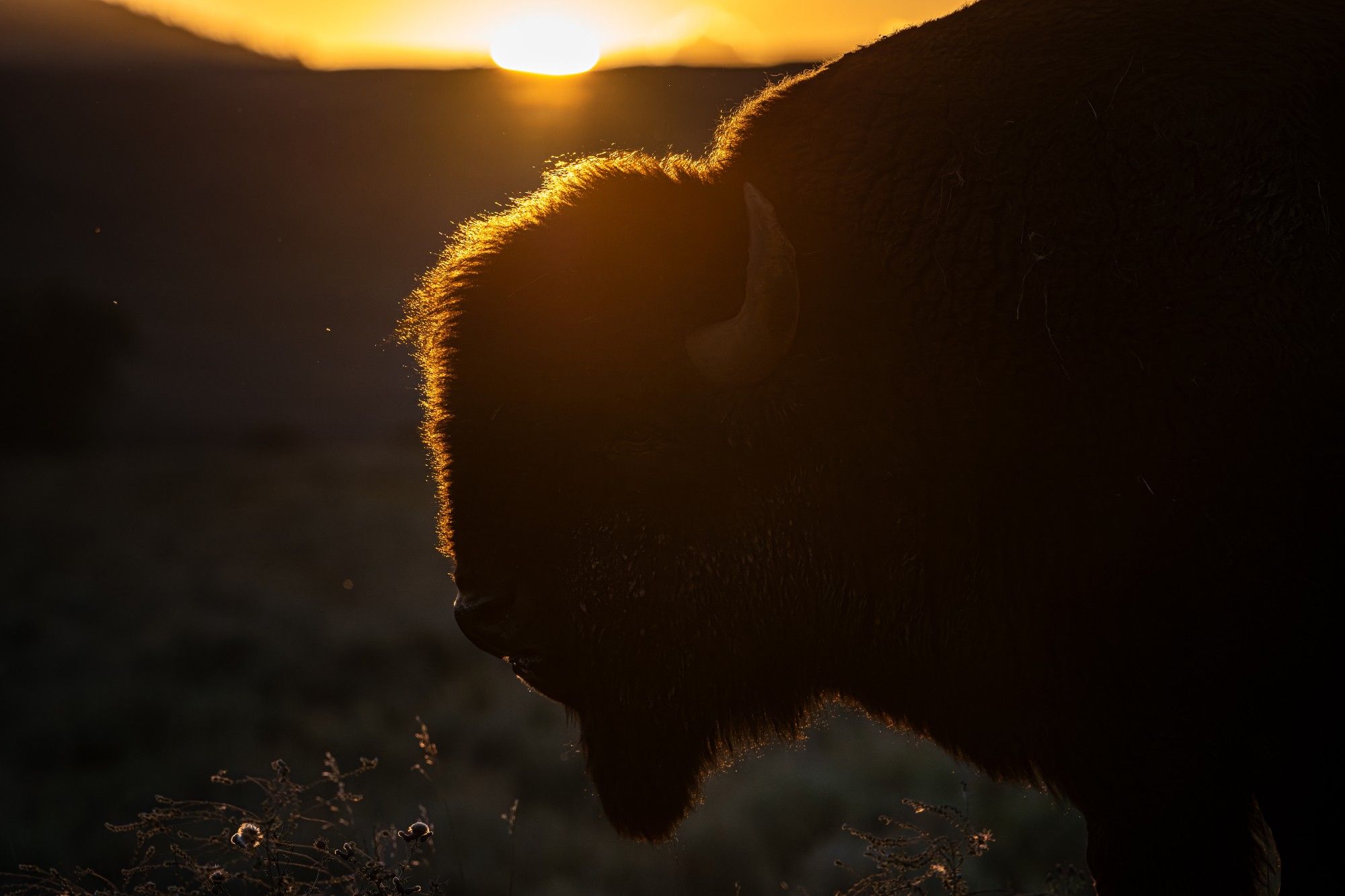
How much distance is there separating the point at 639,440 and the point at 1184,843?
4.71ft

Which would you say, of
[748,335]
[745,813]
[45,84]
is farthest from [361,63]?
[748,335]

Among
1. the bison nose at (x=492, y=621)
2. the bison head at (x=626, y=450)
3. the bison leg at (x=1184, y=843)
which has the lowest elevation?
the bison leg at (x=1184, y=843)

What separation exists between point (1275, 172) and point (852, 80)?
95cm

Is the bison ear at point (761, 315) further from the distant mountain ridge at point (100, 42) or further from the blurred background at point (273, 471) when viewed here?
the distant mountain ridge at point (100, 42)

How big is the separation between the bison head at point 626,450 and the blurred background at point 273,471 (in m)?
0.48

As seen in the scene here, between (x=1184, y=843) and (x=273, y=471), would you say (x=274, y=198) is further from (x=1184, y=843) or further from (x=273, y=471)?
(x=1184, y=843)

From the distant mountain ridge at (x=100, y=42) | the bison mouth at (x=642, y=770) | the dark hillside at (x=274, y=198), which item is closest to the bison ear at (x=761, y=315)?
the bison mouth at (x=642, y=770)

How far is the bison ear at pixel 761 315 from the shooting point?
2107 mm

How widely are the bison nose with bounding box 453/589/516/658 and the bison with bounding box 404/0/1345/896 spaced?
0.04 ft

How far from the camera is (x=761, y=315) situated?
6.98 ft

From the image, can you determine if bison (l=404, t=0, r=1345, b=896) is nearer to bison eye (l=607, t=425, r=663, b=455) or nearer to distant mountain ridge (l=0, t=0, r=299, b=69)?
bison eye (l=607, t=425, r=663, b=455)

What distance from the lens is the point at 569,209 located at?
247 cm

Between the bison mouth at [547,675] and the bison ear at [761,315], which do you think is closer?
the bison ear at [761,315]

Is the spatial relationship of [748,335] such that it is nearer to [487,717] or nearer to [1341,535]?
[1341,535]
